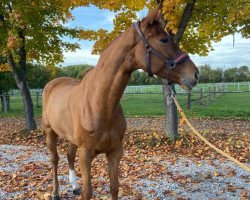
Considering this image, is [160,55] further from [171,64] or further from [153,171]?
[153,171]

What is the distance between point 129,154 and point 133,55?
5.57m

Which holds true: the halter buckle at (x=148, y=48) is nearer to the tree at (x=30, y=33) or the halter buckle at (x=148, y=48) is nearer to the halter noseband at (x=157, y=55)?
the halter noseband at (x=157, y=55)

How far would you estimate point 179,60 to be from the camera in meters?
2.90

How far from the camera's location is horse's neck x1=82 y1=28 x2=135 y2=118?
10.6 feet

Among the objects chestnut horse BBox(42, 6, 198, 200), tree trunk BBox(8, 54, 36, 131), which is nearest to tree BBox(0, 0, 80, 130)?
tree trunk BBox(8, 54, 36, 131)

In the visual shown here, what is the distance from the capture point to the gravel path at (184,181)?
5301 millimetres

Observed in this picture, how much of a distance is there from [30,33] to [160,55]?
32.3ft

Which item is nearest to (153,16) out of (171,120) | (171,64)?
(171,64)

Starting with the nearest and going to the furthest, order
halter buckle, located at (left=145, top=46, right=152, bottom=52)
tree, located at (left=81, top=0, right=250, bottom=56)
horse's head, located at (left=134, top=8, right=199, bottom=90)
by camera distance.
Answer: horse's head, located at (left=134, top=8, right=199, bottom=90)
halter buckle, located at (left=145, top=46, right=152, bottom=52)
tree, located at (left=81, top=0, right=250, bottom=56)

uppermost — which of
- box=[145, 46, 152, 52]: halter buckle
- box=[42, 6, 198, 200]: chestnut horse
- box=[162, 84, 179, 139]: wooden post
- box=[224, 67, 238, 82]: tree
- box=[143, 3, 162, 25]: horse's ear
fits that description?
box=[224, 67, 238, 82]: tree

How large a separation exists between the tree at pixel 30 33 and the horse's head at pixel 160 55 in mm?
7163

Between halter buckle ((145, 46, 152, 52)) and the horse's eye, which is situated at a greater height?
the horse's eye

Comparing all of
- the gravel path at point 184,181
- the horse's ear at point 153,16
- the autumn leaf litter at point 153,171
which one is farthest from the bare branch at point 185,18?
the horse's ear at point 153,16

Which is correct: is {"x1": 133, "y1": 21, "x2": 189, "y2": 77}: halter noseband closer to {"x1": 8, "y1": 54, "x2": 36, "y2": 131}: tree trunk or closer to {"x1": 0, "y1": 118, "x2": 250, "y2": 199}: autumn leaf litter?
{"x1": 0, "y1": 118, "x2": 250, "y2": 199}: autumn leaf litter
